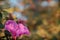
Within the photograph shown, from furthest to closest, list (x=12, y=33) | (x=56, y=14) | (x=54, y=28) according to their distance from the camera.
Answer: (x=56, y=14), (x=54, y=28), (x=12, y=33)

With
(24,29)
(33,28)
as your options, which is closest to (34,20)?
(33,28)

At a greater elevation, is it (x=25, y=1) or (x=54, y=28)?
(x=25, y=1)

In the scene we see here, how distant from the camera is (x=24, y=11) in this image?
145cm

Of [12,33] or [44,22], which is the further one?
[44,22]

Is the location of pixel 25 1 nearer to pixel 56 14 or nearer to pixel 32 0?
pixel 32 0

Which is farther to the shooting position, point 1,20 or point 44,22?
point 44,22

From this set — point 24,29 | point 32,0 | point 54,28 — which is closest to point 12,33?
point 24,29

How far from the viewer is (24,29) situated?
0.56 meters

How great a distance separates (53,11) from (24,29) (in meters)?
0.93

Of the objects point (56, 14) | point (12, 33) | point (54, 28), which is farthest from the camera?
point (56, 14)

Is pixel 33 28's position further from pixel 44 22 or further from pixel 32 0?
pixel 32 0

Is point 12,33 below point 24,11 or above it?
below

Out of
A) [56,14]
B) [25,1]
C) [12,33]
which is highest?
[25,1]

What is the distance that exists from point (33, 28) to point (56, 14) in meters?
0.24
